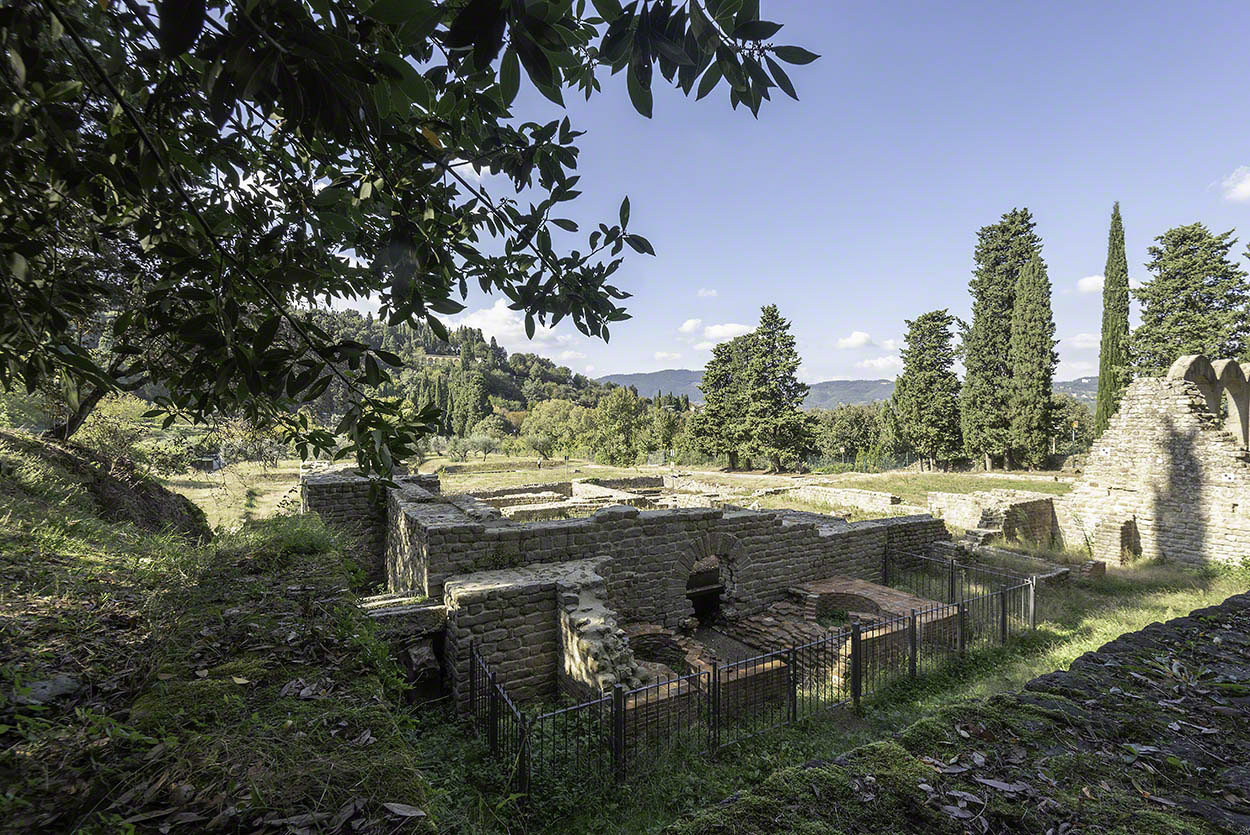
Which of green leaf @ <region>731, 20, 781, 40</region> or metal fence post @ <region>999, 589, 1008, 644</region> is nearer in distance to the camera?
green leaf @ <region>731, 20, 781, 40</region>

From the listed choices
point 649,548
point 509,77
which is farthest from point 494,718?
point 509,77

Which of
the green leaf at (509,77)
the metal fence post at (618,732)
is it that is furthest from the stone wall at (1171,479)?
the green leaf at (509,77)

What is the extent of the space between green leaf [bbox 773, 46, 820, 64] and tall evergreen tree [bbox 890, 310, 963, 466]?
34.4 m

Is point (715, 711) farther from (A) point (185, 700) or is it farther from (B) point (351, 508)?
(B) point (351, 508)

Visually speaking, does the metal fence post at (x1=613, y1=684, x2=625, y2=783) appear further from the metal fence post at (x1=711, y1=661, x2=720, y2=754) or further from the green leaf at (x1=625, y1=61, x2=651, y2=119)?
the green leaf at (x1=625, y1=61, x2=651, y2=119)

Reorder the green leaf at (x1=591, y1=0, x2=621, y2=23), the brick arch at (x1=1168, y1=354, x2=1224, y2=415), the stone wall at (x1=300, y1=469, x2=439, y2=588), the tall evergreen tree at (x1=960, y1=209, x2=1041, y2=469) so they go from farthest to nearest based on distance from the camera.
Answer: the tall evergreen tree at (x1=960, y1=209, x2=1041, y2=469), the brick arch at (x1=1168, y1=354, x2=1224, y2=415), the stone wall at (x1=300, y1=469, x2=439, y2=588), the green leaf at (x1=591, y1=0, x2=621, y2=23)

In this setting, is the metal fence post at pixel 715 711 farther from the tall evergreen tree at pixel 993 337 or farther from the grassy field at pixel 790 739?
the tall evergreen tree at pixel 993 337

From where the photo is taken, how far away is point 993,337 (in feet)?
97.0

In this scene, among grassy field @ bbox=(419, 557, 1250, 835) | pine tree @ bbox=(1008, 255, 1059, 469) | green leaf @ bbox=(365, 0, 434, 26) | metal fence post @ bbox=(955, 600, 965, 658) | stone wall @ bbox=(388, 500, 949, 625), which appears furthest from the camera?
pine tree @ bbox=(1008, 255, 1059, 469)

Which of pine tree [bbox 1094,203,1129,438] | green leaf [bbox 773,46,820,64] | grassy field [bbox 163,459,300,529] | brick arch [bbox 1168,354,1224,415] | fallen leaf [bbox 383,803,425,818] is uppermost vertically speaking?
pine tree [bbox 1094,203,1129,438]

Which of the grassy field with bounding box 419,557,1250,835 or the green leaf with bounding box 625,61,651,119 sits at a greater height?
the green leaf with bounding box 625,61,651,119

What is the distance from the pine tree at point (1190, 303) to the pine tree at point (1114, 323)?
2.30ft

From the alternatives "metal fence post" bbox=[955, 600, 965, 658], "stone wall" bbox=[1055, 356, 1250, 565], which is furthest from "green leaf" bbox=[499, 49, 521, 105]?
"stone wall" bbox=[1055, 356, 1250, 565]

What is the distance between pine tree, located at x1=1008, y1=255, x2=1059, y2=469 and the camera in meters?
26.9
